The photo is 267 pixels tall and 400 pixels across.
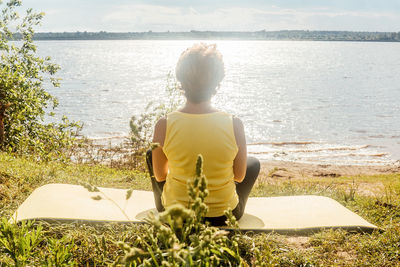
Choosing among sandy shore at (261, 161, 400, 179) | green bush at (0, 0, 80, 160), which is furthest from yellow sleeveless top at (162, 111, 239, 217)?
sandy shore at (261, 161, 400, 179)

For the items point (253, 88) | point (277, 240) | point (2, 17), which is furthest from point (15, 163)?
point (253, 88)

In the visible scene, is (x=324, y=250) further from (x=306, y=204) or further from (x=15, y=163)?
(x=15, y=163)

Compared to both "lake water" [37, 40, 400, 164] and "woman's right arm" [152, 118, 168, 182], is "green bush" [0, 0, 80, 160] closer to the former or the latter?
Result: "woman's right arm" [152, 118, 168, 182]

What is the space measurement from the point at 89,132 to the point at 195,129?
17577 millimetres

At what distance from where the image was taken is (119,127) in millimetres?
21203

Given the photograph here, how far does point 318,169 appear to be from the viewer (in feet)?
46.1

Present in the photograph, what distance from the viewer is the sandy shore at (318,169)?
12.8m

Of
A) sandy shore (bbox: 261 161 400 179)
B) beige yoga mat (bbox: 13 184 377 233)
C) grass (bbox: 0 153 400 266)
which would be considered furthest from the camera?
sandy shore (bbox: 261 161 400 179)

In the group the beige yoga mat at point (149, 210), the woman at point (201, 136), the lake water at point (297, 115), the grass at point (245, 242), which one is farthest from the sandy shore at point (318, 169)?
the woman at point (201, 136)

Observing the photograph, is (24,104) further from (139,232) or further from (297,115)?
(297,115)

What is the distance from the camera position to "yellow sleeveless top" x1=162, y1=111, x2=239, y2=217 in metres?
3.18

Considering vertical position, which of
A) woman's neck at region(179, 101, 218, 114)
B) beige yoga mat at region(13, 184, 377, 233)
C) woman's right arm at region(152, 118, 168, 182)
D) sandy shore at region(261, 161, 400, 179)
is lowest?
sandy shore at region(261, 161, 400, 179)

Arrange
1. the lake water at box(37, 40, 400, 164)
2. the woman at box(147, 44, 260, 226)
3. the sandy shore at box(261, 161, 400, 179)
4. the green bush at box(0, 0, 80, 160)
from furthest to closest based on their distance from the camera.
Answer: the lake water at box(37, 40, 400, 164), the sandy shore at box(261, 161, 400, 179), the green bush at box(0, 0, 80, 160), the woman at box(147, 44, 260, 226)

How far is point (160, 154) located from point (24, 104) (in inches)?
250
